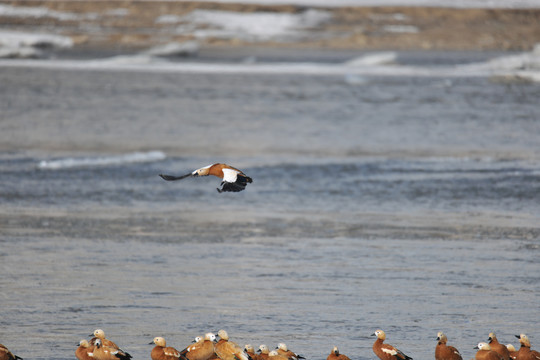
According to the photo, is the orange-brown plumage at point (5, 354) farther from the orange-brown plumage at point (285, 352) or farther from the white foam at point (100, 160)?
the white foam at point (100, 160)

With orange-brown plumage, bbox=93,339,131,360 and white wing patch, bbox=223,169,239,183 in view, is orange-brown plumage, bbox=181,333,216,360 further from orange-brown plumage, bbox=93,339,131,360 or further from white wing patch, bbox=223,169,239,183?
white wing patch, bbox=223,169,239,183

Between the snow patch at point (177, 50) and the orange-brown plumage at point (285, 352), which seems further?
the snow patch at point (177, 50)

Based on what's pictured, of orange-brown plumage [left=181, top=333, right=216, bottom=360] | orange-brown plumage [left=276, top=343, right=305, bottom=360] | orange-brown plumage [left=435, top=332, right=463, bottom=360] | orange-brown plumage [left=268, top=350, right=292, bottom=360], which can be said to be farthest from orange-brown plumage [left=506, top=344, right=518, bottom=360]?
→ orange-brown plumage [left=181, top=333, right=216, bottom=360]

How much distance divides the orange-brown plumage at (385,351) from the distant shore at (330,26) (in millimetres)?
93563

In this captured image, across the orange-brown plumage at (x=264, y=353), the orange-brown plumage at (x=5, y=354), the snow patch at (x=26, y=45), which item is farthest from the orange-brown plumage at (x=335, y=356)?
the snow patch at (x=26, y=45)

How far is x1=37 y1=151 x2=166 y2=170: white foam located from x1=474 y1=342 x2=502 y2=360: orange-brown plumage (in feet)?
41.5

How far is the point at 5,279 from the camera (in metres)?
10.4

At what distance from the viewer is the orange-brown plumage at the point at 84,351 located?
7.57 metres

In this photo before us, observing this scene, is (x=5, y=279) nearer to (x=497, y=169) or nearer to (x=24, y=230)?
(x=24, y=230)

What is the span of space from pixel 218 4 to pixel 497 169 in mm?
102598

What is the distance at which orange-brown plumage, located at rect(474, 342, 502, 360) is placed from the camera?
754cm

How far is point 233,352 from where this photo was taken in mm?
7598

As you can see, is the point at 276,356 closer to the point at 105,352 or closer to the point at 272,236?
the point at 105,352

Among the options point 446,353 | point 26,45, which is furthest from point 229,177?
point 26,45
